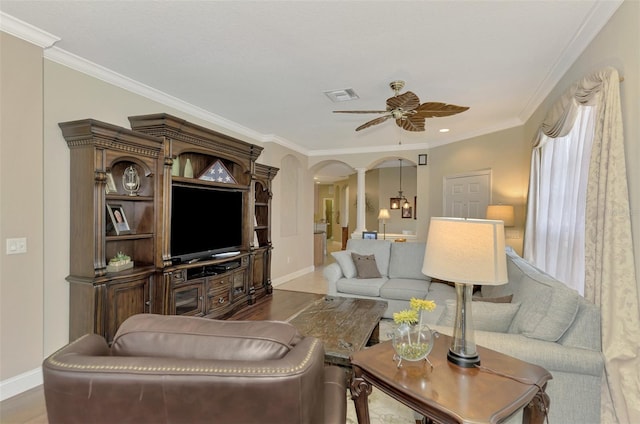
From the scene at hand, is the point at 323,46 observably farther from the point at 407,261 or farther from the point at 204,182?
the point at 407,261

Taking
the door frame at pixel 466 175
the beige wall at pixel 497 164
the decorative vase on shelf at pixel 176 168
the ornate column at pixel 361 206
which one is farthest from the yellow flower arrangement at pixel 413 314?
the ornate column at pixel 361 206

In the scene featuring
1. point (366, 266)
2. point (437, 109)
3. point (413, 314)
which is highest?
point (437, 109)

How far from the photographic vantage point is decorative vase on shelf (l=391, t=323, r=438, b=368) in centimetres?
148

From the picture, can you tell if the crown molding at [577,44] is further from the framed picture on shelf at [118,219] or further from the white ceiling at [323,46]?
the framed picture on shelf at [118,219]

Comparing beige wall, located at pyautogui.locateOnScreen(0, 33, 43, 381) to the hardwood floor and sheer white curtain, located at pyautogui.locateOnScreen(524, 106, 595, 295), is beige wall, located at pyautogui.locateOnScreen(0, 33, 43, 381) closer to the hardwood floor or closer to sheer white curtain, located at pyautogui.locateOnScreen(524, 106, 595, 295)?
the hardwood floor

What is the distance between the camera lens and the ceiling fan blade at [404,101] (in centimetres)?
282

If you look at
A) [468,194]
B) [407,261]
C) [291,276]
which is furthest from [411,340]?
[291,276]

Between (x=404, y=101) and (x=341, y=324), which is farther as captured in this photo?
(x=404, y=101)

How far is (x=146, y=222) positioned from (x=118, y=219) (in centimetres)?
27

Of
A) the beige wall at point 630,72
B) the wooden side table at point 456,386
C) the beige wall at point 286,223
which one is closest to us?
the wooden side table at point 456,386

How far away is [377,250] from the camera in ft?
15.2

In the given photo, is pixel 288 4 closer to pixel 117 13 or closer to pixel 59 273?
pixel 117 13

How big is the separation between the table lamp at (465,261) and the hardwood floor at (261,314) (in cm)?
229

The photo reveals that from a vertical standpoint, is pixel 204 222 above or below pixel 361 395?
above
